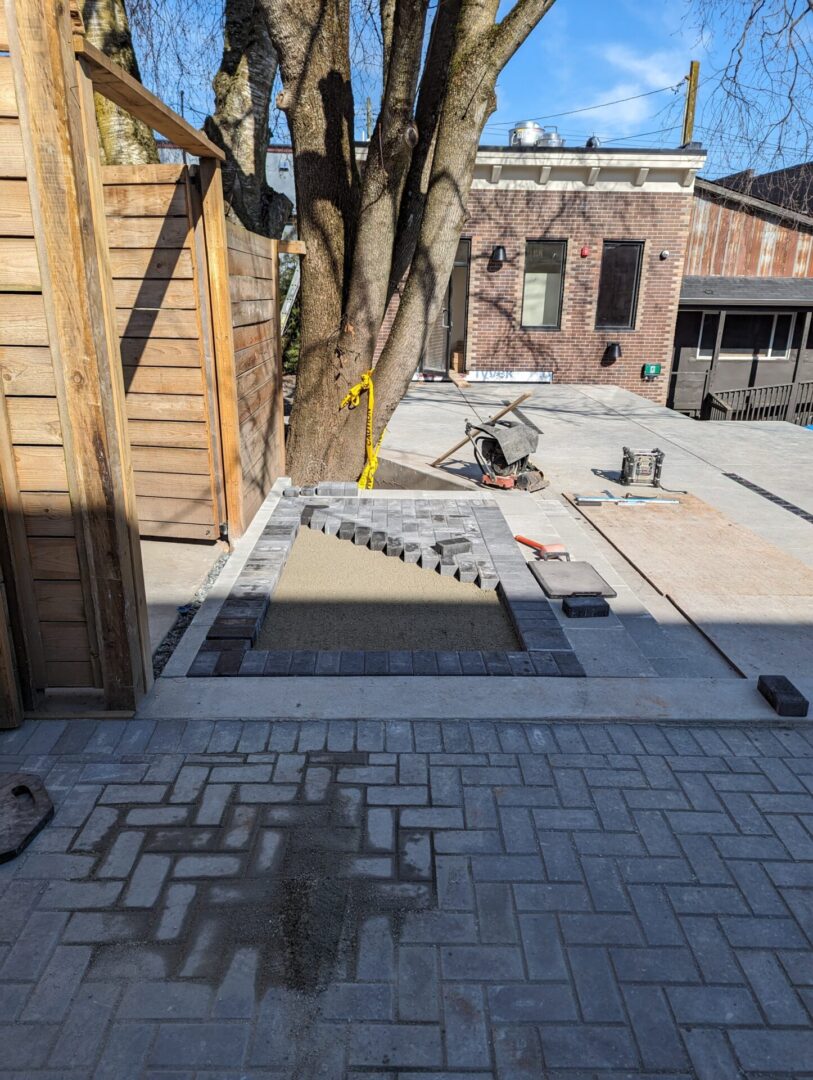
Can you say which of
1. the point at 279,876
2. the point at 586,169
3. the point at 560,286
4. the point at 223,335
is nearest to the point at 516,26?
the point at 223,335

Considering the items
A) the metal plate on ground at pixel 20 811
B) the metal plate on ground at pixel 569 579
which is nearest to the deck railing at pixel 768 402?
the metal plate on ground at pixel 569 579

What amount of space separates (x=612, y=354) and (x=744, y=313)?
13.5 ft

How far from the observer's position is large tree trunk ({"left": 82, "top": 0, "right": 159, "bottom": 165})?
7.80 metres

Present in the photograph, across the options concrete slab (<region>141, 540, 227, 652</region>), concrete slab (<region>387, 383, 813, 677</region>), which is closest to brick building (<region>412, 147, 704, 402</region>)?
concrete slab (<region>387, 383, 813, 677</region>)

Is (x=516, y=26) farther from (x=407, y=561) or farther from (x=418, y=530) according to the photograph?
(x=407, y=561)

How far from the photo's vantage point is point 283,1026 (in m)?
2.07

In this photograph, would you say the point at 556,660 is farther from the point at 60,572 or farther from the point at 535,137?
the point at 535,137

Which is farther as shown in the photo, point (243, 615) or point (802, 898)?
point (243, 615)

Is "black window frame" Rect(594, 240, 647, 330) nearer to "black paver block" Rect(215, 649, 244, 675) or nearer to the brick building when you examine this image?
the brick building

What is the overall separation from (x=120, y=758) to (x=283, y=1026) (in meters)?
1.56

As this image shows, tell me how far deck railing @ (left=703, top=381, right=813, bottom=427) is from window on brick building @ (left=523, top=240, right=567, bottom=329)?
4.40 meters

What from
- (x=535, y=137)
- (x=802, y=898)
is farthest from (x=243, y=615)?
(x=535, y=137)

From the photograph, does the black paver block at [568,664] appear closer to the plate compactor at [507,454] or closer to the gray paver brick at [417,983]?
the gray paver brick at [417,983]

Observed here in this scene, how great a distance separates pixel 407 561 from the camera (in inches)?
222
